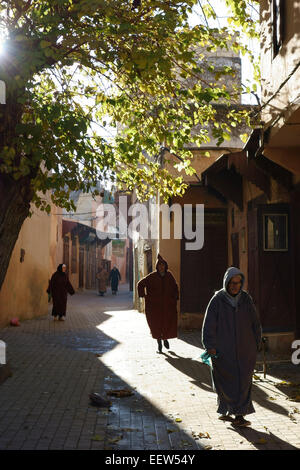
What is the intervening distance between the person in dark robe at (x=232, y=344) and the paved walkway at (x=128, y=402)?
23cm

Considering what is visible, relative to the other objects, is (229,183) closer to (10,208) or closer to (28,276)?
(10,208)

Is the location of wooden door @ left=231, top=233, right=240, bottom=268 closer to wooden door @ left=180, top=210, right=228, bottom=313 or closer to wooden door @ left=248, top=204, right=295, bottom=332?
wooden door @ left=180, top=210, right=228, bottom=313

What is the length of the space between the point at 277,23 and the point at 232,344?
17.1 feet

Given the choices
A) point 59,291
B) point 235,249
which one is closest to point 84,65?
point 235,249

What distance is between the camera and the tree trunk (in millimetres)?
7090

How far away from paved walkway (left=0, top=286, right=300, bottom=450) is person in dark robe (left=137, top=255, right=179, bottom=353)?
44 cm

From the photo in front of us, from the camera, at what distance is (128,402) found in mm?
6480

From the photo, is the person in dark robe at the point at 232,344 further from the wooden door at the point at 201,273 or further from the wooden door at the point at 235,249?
the wooden door at the point at 201,273

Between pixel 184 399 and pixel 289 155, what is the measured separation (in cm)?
436

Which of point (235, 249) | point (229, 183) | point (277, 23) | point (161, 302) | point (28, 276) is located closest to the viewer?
point (277, 23)

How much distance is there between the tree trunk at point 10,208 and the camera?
709cm

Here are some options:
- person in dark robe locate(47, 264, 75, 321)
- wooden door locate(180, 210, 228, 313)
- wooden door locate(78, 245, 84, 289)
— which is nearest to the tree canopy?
wooden door locate(180, 210, 228, 313)
